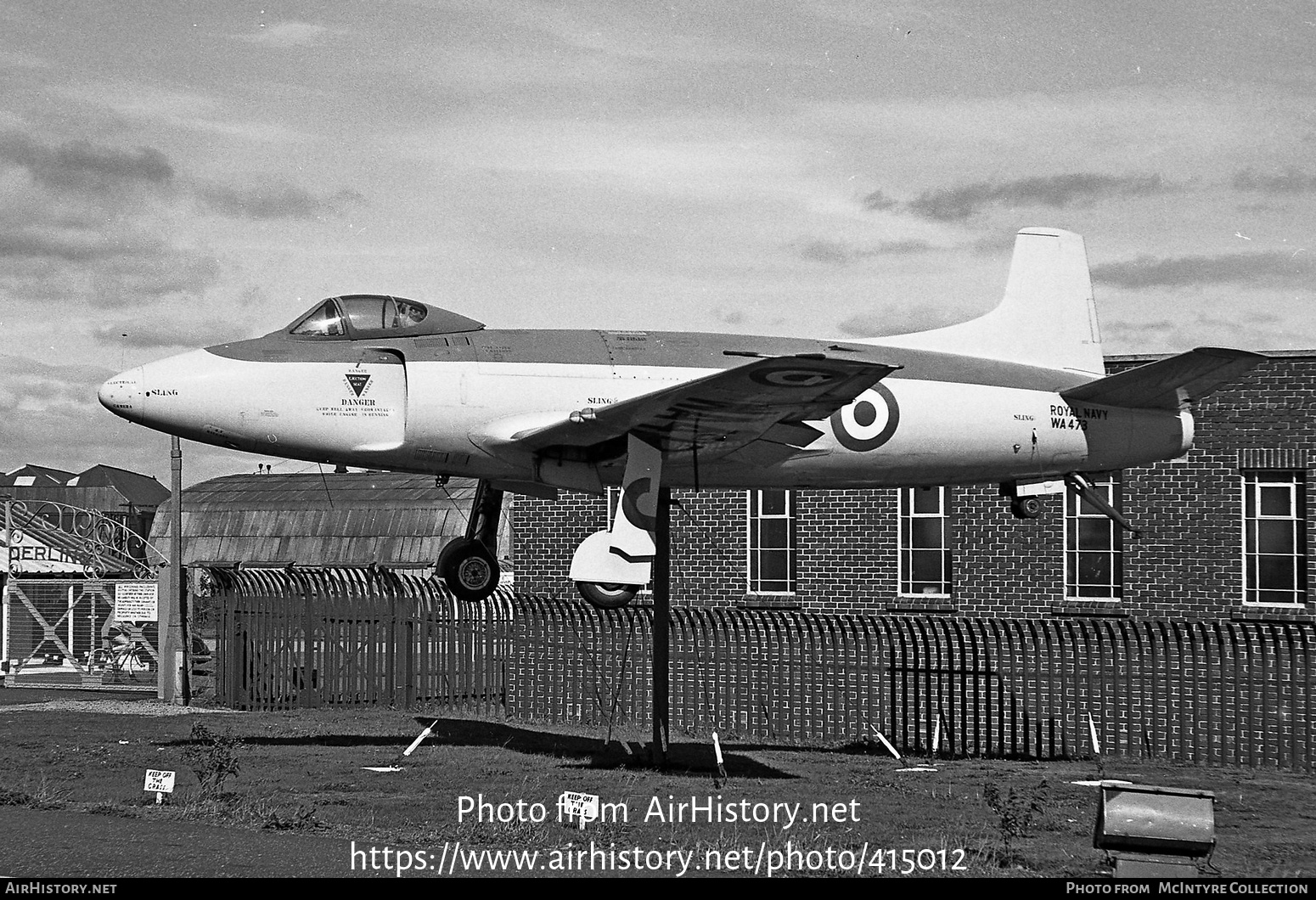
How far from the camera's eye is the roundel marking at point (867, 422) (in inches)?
624

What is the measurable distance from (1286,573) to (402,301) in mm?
13445

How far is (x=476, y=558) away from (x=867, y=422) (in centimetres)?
465

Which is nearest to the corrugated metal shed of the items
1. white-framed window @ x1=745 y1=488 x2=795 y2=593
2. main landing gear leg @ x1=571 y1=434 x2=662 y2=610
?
white-framed window @ x1=745 y1=488 x2=795 y2=593

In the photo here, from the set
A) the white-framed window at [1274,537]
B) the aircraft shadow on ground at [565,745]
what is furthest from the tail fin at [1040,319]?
the aircraft shadow on ground at [565,745]

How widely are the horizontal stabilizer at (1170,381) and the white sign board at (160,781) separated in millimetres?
10588

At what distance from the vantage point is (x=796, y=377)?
1285cm

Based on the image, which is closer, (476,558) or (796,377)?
(796,377)

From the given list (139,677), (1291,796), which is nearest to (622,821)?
(1291,796)

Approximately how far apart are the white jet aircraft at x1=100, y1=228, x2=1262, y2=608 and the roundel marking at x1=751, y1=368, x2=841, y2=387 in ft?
0.10

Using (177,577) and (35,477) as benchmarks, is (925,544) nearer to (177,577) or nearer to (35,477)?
(177,577)

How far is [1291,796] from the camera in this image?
14.2 metres

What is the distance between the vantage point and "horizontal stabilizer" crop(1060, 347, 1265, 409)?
48.8ft

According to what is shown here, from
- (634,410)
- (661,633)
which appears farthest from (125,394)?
(661,633)
